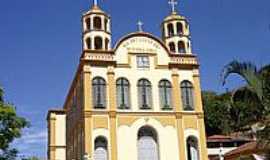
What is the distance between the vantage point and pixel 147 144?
30.8 m

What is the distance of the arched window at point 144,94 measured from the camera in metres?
31.2

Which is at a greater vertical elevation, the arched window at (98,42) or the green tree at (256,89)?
the arched window at (98,42)

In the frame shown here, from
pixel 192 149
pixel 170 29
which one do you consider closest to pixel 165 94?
pixel 192 149

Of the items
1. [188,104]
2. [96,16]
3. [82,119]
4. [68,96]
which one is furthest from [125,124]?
[68,96]

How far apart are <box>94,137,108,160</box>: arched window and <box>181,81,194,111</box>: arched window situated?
634 centimetres

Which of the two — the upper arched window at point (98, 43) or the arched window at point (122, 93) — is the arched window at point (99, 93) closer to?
the arched window at point (122, 93)

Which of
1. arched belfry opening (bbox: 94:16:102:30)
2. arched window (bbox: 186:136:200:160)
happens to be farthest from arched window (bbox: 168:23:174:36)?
arched window (bbox: 186:136:200:160)

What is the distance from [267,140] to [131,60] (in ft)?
76.6

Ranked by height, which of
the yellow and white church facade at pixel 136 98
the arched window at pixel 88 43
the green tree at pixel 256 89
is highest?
the arched window at pixel 88 43

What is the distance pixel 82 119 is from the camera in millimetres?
30344

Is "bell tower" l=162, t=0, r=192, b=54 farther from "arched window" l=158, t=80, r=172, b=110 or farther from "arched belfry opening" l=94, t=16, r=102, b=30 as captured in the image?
"arched belfry opening" l=94, t=16, r=102, b=30

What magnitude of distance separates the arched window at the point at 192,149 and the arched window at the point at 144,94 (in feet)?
12.5

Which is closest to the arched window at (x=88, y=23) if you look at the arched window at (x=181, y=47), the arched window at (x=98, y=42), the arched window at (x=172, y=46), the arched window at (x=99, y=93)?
the arched window at (x=98, y=42)

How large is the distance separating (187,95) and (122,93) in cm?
477
